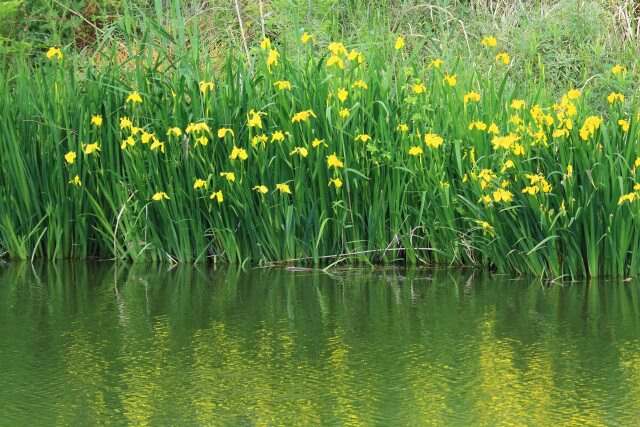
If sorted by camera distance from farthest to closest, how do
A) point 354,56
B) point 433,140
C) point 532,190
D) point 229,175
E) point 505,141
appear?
point 354,56 < point 229,175 < point 433,140 < point 505,141 < point 532,190

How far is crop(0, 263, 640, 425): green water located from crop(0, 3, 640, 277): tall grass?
28 centimetres

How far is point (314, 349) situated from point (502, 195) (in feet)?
5.77

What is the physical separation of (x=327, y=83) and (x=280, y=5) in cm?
318

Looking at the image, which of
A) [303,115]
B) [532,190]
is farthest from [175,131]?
[532,190]

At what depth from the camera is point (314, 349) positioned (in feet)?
13.7

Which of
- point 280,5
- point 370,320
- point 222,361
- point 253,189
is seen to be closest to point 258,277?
point 253,189

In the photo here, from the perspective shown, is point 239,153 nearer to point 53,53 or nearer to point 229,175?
point 229,175

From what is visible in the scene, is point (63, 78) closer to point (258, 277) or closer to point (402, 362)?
point (258, 277)

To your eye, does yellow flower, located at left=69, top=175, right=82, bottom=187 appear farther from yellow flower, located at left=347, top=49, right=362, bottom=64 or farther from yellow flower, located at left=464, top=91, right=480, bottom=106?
yellow flower, located at left=464, top=91, right=480, bottom=106

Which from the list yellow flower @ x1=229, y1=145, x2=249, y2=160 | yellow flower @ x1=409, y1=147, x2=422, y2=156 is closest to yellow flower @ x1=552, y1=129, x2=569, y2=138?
yellow flower @ x1=409, y1=147, x2=422, y2=156

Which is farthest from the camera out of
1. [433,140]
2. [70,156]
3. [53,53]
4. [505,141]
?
[53,53]

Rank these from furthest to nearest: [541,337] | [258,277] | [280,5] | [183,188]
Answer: [280,5] → [183,188] → [258,277] → [541,337]

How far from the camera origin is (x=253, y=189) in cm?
596

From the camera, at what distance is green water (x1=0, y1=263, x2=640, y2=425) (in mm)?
3361
